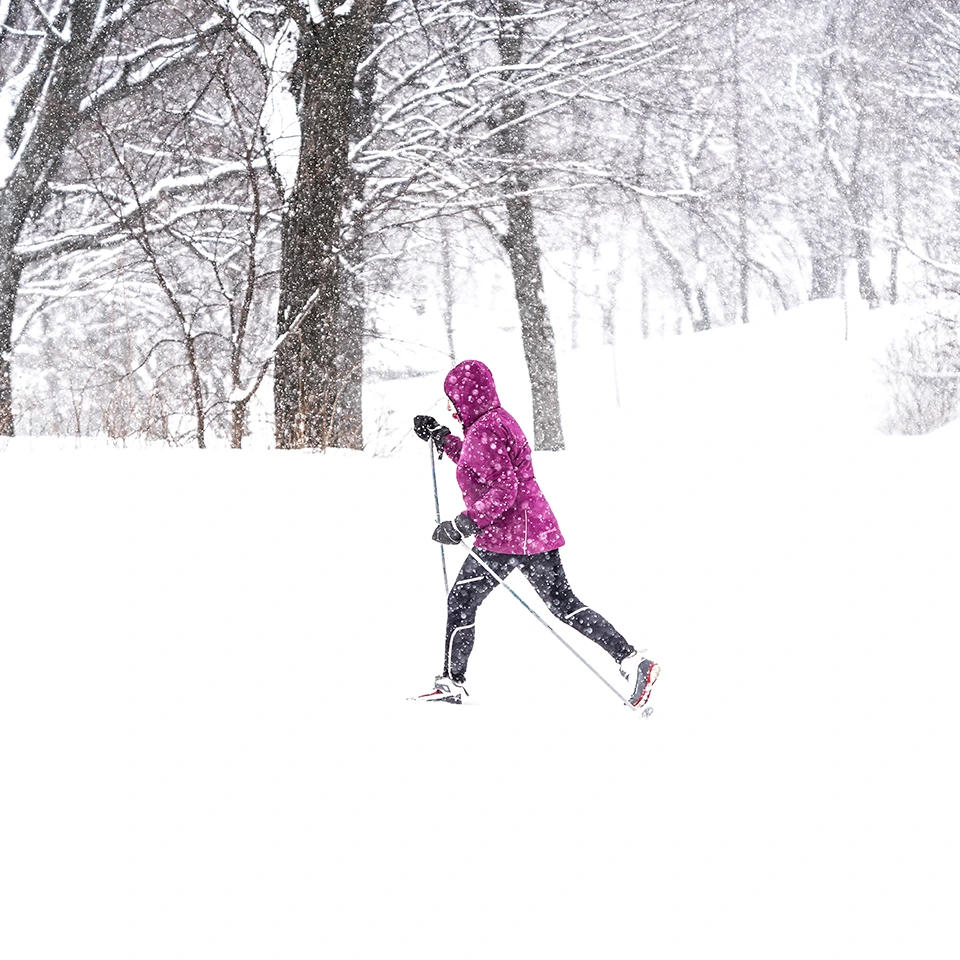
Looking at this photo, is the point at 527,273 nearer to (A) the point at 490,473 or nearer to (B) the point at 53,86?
(B) the point at 53,86

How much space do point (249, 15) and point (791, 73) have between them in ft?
83.5

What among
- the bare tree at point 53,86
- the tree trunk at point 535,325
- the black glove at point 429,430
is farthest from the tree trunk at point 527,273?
the black glove at point 429,430

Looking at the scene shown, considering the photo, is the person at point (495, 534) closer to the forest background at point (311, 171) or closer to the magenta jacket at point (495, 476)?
the magenta jacket at point (495, 476)

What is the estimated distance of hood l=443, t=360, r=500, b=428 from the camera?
15.9ft

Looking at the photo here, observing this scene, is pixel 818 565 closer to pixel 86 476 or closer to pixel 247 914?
pixel 86 476

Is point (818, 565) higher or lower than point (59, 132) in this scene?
lower

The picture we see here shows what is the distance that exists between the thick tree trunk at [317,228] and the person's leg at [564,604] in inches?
199

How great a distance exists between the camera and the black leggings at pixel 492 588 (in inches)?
192

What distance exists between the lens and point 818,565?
817 cm

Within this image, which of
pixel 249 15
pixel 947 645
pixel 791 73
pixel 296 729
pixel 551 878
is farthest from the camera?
pixel 791 73

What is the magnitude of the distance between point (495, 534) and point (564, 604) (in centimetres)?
49

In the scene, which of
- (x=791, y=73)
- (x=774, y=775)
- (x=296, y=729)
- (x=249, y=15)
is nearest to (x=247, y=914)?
(x=296, y=729)

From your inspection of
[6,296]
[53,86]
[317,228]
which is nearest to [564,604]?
[317,228]

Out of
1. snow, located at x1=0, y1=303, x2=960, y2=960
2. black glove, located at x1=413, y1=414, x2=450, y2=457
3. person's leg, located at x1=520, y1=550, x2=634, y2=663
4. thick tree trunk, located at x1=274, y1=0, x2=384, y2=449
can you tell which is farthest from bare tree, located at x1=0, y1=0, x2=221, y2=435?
person's leg, located at x1=520, y1=550, x2=634, y2=663
